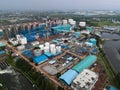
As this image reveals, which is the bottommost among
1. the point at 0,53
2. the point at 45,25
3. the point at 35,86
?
the point at 35,86

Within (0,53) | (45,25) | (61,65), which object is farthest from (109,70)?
(45,25)

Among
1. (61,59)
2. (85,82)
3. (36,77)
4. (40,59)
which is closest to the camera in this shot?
(85,82)

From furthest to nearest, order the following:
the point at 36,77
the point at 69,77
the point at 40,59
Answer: the point at 40,59 < the point at 36,77 < the point at 69,77

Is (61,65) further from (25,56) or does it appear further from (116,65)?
(116,65)

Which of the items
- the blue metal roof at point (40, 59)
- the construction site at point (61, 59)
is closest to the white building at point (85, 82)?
the construction site at point (61, 59)

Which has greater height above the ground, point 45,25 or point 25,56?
point 45,25

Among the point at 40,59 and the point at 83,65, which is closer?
the point at 83,65

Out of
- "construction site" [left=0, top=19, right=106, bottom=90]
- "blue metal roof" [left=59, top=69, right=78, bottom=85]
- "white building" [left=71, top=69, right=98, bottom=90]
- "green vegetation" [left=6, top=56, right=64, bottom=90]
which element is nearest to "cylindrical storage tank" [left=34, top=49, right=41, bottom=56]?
"construction site" [left=0, top=19, right=106, bottom=90]

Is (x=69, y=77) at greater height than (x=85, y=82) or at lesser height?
lesser

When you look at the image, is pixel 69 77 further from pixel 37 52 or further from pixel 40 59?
pixel 37 52

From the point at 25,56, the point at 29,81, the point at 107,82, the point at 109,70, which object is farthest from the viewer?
the point at 25,56

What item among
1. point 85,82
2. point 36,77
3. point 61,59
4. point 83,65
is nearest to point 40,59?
point 61,59
